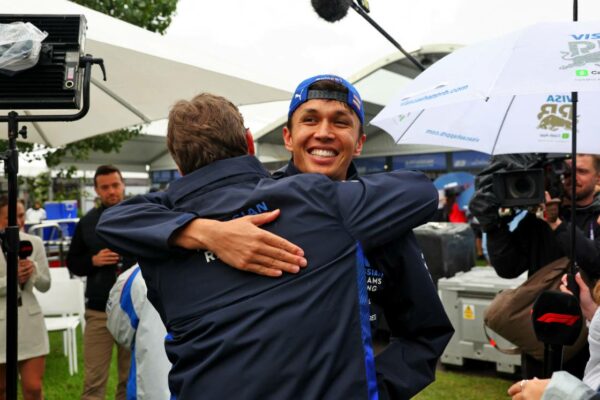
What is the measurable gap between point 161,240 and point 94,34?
2.21 meters

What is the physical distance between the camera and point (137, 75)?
143 inches

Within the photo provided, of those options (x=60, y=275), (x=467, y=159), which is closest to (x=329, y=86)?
(x=60, y=275)

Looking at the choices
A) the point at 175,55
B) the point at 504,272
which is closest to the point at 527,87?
the point at 504,272

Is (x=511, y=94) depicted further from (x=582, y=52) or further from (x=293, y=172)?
(x=293, y=172)

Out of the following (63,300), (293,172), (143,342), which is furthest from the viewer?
(63,300)

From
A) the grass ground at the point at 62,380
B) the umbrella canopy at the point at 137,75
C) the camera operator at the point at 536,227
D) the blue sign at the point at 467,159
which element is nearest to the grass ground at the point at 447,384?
the grass ground at the point at 62,380

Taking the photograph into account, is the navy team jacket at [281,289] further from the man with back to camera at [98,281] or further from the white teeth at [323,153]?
the man with back to camera at [98,281]

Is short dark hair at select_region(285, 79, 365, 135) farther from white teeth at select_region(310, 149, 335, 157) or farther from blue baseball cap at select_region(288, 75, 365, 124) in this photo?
white teeth at select_region(310, 149, 335, 157)

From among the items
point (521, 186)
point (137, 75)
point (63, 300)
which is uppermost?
point (137, 75)

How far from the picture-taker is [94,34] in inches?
121

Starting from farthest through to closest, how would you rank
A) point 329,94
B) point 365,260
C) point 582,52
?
point 582,52
point 329,94
point 365,260

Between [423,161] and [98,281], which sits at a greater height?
[423,161]

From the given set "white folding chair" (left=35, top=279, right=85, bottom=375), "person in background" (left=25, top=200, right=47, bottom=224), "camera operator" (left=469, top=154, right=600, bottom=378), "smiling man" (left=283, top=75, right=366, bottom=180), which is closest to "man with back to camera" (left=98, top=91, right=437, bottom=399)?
"smiling man" (left=283, top=75, right=366, bottom=180)

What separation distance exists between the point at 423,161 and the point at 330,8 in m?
13.2
